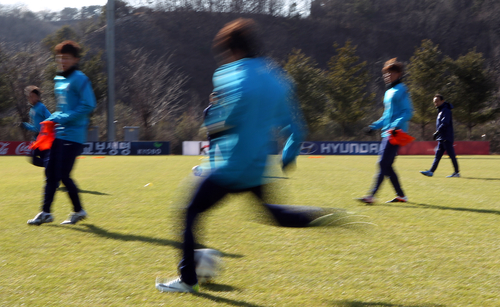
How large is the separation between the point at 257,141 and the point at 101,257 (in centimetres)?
204

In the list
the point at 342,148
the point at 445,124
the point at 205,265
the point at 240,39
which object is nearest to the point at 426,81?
the point at 342,148

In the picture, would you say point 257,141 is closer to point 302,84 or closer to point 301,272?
point 301,272

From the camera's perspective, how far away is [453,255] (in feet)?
13.0

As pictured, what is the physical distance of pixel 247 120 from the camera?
8.53 ft

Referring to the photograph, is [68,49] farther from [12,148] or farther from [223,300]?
[12,148]

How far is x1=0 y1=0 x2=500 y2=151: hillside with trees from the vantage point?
116 ft

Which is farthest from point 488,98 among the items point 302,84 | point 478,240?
point 478,240

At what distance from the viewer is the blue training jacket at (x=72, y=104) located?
4977 millimetres

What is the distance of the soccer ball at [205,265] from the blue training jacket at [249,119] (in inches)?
27.6

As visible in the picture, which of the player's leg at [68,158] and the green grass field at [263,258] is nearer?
the green grass field at [263,258]

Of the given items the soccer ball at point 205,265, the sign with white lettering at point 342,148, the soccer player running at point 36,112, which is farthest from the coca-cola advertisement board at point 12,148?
the soccer ball at point 205,265

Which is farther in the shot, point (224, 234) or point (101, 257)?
point (224, 234)

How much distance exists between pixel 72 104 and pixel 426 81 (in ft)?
111

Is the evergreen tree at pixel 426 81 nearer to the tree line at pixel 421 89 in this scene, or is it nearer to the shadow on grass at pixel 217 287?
the tree line at pixel 421 89
